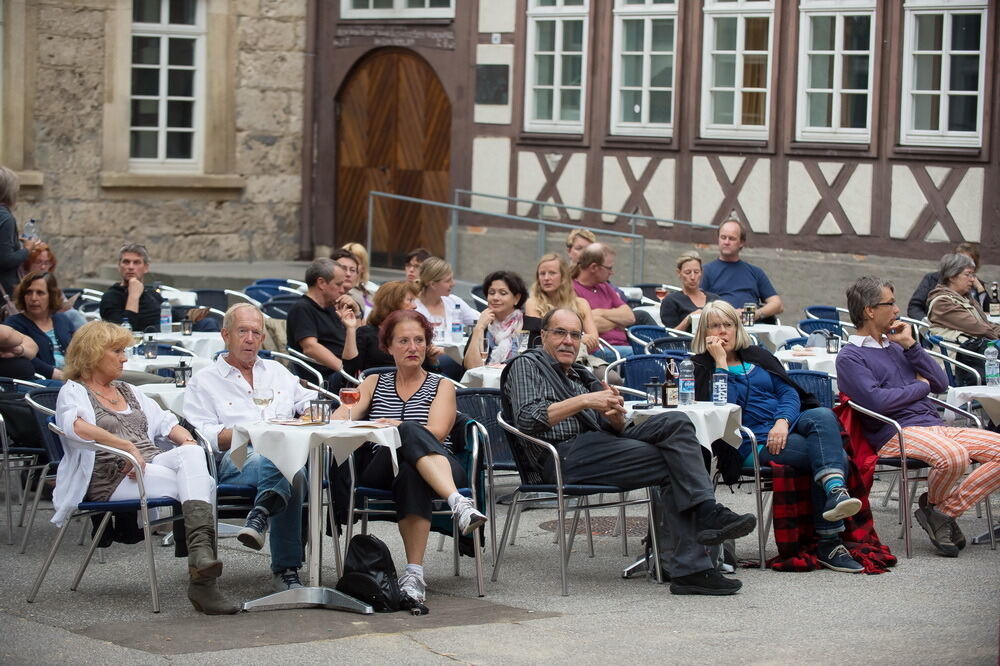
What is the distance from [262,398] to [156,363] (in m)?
1.98

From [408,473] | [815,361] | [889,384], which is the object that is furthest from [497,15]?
[408,473]

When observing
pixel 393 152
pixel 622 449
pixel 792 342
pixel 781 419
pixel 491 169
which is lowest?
pixel 622 449

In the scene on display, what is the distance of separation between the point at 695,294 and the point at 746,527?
5176 millimetres

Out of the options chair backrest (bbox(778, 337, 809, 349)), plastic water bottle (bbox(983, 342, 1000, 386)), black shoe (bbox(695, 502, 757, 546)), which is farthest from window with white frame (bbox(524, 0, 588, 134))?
black shoe (bbox(695, 502, 757, 546))

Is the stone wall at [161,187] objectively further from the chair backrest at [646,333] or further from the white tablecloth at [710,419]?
the white tablecloth at [710,419]

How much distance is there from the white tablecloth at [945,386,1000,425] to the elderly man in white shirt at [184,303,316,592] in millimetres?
3269

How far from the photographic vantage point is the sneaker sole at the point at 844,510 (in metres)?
7.45

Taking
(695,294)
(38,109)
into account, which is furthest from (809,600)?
(38,109)

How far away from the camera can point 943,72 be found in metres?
15.3

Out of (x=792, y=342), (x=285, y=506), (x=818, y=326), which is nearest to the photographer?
(x=285, y=506)

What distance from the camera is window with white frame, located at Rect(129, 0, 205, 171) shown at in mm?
18359

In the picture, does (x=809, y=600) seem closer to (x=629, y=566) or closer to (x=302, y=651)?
(x=629, y=566)

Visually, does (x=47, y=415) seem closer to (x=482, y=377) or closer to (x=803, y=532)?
(x=482, y=377)

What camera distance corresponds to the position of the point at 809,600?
698cm
